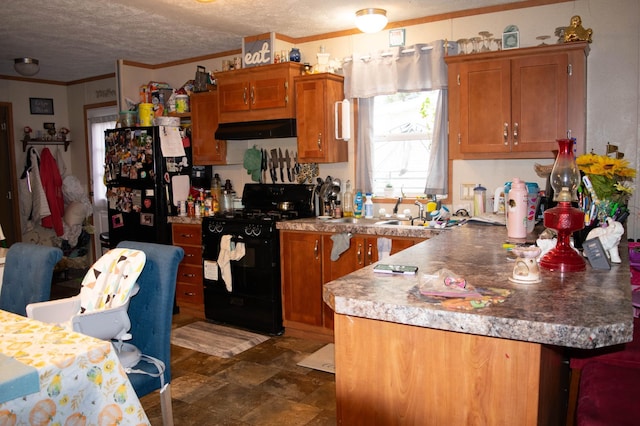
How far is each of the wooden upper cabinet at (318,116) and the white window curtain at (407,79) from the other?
0.19 meters

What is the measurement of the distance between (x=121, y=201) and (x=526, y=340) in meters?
4.50

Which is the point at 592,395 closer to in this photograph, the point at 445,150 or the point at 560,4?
the point at 445,150

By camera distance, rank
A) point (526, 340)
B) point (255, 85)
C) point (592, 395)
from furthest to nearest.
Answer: point (255, 85)
point (592, 395)
point (526, 340)

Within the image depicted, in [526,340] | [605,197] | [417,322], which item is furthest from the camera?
[605,197]

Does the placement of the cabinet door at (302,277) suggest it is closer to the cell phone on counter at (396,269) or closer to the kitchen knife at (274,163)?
the kitchen knife at (274,163)

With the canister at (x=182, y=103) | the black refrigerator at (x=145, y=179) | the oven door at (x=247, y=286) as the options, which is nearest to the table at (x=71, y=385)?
the oven door at (x=247, y=286)

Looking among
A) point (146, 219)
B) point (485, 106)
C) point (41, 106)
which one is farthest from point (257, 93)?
point (41, 106)

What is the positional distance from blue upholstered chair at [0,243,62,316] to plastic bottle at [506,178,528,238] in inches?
88.4

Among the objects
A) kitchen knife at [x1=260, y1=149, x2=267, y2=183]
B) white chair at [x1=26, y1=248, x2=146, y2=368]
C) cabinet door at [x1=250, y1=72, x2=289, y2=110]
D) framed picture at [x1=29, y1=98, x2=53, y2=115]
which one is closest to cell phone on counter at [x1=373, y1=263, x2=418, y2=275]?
white chair at [x1=26, y1=248, x2=146, y2=368]

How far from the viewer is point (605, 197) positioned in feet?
7.32

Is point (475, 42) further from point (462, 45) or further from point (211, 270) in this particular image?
point (211, 270)

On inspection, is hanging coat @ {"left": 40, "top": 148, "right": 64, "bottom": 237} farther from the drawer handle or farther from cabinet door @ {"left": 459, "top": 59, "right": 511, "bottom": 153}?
the drawer handle

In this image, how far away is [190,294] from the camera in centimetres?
485

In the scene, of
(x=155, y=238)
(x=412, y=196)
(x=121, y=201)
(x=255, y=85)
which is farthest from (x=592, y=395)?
(x=121, y=201)
